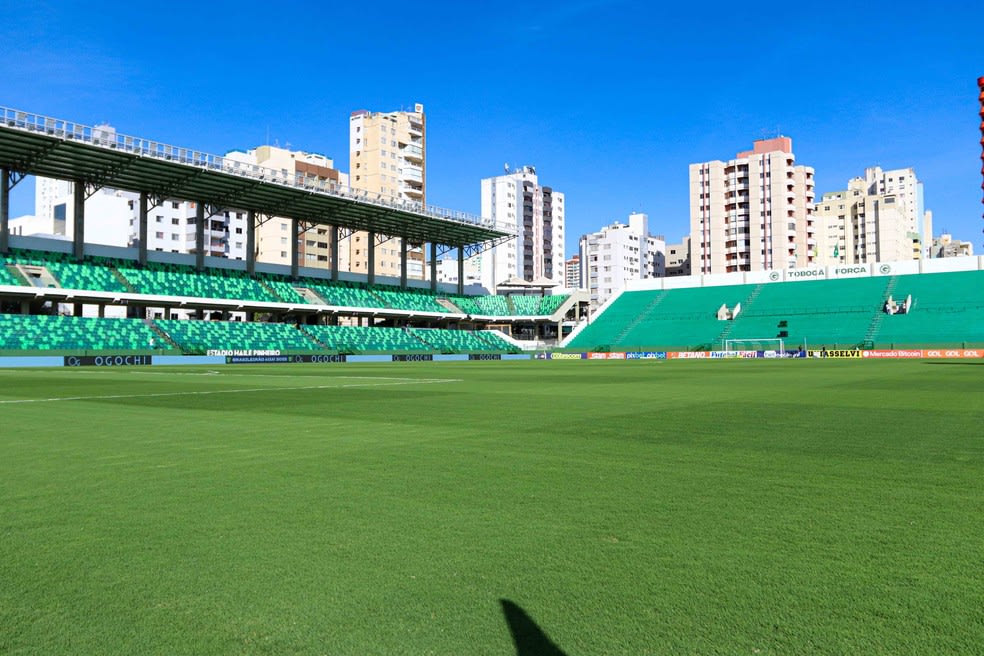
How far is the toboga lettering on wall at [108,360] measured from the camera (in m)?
47.8

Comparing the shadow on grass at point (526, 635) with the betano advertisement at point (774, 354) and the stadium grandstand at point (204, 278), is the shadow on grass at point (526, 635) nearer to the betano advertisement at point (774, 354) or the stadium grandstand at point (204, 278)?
the stadium grandstand at point (204, 278)

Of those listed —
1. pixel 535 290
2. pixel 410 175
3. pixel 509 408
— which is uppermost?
pixel 410 175

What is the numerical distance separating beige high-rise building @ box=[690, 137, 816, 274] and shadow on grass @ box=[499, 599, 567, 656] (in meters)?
138

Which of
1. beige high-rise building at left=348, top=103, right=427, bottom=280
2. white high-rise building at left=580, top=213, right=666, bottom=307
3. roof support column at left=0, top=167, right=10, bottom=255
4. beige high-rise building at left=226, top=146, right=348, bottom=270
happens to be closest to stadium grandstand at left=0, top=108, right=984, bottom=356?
roof support column at left=0, top=167, right=10, bottom=255

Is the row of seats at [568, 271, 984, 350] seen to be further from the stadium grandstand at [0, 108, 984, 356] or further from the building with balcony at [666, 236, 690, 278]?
the building with balcony at [666, 236, 690, 278]

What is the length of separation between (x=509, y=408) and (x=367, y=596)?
41.4 ft

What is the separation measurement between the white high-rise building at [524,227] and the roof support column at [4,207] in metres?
116

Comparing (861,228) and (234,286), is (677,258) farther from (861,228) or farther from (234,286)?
(234,286)

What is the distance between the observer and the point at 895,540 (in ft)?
17.5

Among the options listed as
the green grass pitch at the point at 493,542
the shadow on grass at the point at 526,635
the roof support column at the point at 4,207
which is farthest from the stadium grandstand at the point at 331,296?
the shadow on grass at the point at 526,635

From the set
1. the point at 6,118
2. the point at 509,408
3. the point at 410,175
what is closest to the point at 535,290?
the point at 410,175

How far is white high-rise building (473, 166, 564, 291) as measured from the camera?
563ft

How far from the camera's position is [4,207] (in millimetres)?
58562

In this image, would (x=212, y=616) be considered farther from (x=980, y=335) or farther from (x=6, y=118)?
(x=980, y=335)
